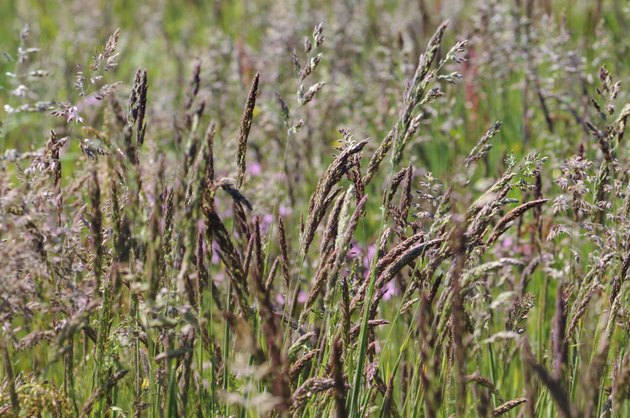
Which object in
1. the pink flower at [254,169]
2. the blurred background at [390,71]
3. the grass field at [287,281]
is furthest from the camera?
the pink flower at [254,169]

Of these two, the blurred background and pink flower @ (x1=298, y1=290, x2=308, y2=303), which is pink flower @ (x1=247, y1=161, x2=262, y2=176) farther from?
pink flower @ (x1=298, y1=290, x2=308, y2=303)

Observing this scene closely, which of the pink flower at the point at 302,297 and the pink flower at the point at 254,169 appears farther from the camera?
the pink flower at the point at 254,169

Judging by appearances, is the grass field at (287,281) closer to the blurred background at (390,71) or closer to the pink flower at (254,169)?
the blurred background at (390,71)

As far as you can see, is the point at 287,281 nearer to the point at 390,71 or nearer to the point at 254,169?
A: the point at 390,71

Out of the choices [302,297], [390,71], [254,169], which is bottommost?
[302,297]

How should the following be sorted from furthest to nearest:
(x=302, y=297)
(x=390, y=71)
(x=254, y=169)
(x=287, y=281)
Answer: (x=254, y=169), (x=390, y=71), (x=302, y=297), (x=287, y=281)

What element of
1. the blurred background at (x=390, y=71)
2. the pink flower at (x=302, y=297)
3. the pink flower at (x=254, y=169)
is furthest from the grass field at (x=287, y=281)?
the pink flower at (x=254, y=169)

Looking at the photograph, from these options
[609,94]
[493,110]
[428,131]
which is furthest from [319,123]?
[609,94]

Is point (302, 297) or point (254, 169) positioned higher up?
point (254, 169)

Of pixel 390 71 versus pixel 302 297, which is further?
pixel 390 71

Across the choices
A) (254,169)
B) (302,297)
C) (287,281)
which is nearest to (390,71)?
(254,169)

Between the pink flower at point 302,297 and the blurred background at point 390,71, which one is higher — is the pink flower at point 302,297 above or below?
below

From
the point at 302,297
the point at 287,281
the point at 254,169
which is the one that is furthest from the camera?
the point at 254,169

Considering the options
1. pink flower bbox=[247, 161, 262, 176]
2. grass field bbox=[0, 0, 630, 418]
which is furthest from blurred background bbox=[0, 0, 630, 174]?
grass field bbox=[0, 0, 630, 418]
